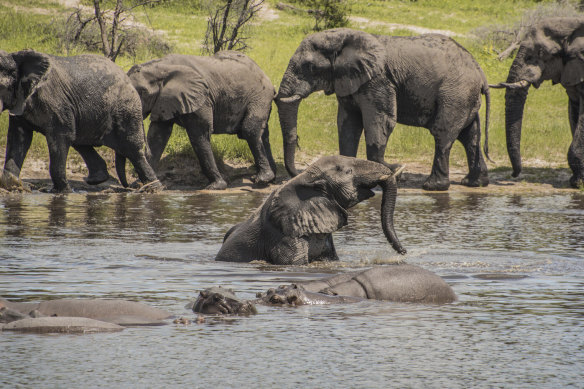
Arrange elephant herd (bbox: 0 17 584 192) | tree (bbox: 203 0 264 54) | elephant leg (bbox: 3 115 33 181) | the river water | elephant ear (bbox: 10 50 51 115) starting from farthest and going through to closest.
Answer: tree (bbox: 203 0 264 54) < elephant herd (bbox: 0 17 584 192) < elephant leg (bbox: 3 115 33 181) < elephant ear (bbox: 10 50 51 115) < the river water

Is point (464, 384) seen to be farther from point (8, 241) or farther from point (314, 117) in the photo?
point (314, 117)

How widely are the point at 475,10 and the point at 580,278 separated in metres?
43.6

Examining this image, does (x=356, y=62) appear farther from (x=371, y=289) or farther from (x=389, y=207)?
(x=371, y=289)

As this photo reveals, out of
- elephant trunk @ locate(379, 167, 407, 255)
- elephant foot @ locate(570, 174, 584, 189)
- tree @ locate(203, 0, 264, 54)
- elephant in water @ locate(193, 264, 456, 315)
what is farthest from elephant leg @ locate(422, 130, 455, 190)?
elephant in water @ locate(193, 264, 456, 315)

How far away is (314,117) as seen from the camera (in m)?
25.3

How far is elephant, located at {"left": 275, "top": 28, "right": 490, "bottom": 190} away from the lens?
62.4 ft

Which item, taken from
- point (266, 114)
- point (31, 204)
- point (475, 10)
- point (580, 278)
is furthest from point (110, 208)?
point (475, 10)

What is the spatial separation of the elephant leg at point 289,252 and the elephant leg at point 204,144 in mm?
9483

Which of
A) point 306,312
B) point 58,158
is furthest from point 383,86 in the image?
point 306,312

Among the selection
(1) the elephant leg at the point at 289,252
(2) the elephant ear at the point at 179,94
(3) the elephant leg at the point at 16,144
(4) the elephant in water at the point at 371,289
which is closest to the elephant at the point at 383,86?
(2) the elephant ear at the point at 179,94

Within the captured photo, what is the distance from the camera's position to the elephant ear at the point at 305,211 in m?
9.92

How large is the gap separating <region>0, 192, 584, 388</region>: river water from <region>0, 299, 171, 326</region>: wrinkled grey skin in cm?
21

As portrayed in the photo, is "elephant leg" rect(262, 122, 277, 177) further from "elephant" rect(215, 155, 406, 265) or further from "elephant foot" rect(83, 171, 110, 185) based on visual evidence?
"elephant" rect(215, 155, 406, 265)

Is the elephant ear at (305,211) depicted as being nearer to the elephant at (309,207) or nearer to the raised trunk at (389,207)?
the elephant at (309,207)
